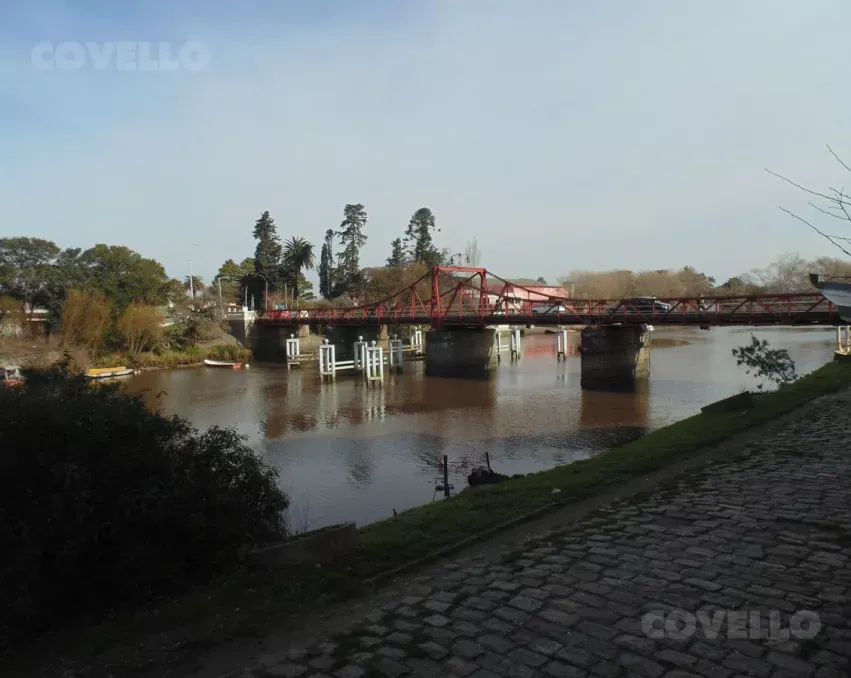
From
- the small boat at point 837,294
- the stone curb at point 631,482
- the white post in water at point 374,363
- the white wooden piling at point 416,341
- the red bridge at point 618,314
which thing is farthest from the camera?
the white wooden piling at point 416,341

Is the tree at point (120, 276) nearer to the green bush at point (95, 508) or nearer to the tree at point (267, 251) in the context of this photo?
the tree at point (267, 251)

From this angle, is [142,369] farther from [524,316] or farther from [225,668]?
[225,668]

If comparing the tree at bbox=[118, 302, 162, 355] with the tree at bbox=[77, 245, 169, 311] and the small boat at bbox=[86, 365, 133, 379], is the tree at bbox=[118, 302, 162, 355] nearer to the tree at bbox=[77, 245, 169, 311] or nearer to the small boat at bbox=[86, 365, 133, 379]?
the tree at bbox=[77, 245, 169, 311]

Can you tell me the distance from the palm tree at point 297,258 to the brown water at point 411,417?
29.8 metres

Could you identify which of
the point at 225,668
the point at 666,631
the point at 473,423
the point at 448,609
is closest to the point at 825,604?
the point at 666,631

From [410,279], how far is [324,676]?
64417 millimetres

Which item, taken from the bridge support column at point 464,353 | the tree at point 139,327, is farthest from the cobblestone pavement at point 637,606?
the tree at point 139,327

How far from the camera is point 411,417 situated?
25688mm

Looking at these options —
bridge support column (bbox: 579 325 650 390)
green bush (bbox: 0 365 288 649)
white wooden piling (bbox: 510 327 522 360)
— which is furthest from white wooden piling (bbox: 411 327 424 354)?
green bush (bbox: 0 365 288 649)

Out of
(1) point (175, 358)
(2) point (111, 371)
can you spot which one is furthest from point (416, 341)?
(2) point (111, 371)

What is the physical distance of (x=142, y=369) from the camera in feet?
149

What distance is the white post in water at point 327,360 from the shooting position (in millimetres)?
40875

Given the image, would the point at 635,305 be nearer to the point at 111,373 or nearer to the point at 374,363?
the point at 374,363

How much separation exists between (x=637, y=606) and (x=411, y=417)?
21.1 m
